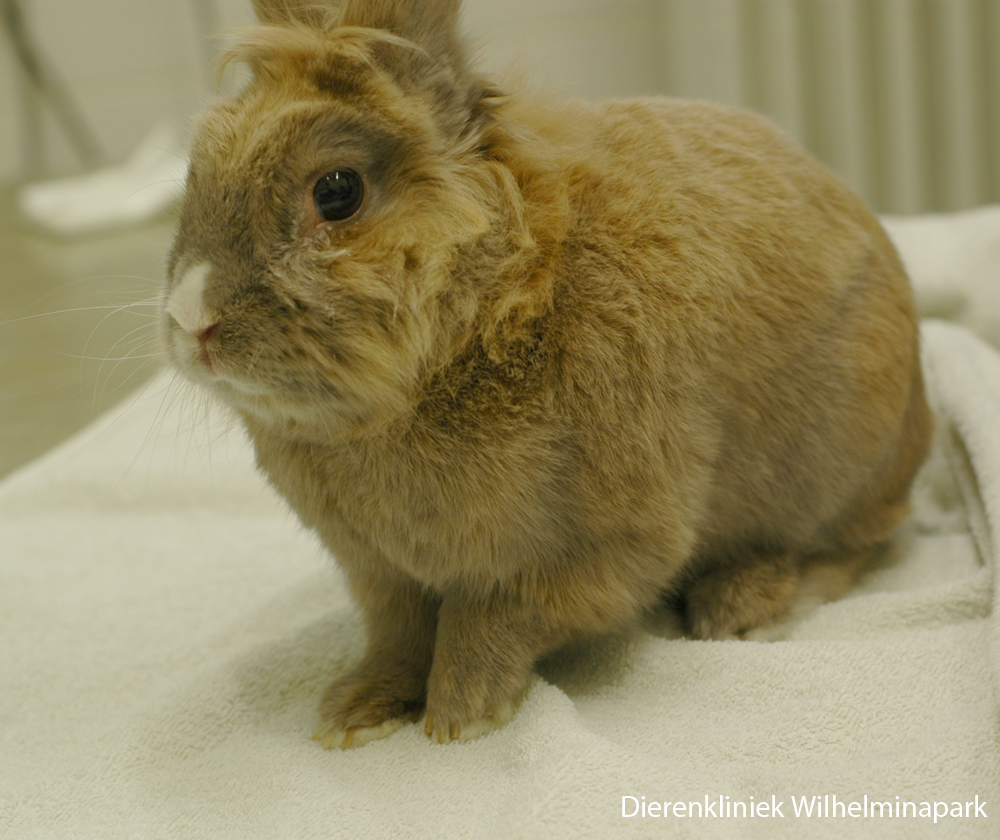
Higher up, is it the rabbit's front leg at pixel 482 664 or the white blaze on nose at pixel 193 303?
the white blaze on nose at pixel 193 303

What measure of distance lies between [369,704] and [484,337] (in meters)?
0.45

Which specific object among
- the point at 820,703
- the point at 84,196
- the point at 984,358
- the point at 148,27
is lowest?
the point at 984,358

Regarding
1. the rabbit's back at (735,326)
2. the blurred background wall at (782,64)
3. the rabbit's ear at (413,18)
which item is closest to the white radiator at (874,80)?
the blurred background wall at (782,64)

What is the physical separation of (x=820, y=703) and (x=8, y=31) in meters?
2.07

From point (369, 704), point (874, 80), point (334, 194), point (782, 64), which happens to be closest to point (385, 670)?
point (369, 704)

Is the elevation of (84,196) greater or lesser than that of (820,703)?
greater

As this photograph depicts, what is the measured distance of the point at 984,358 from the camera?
5.61ft

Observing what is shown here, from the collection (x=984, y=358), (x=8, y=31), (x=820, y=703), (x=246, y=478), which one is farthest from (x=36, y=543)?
(x=984, y=358)

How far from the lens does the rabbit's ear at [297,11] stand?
0.98 meters

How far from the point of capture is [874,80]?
2.55 m

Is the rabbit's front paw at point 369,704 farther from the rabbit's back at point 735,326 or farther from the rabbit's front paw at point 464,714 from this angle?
the rabbit's back at point 735,326

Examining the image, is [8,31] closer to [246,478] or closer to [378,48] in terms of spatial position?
[246,478]

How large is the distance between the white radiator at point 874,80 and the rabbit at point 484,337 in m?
1.58

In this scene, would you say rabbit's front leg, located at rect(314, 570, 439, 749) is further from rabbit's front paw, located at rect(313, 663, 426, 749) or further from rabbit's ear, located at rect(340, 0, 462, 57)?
rabbit's ear, located at rect(340, 0, 462, 57)
